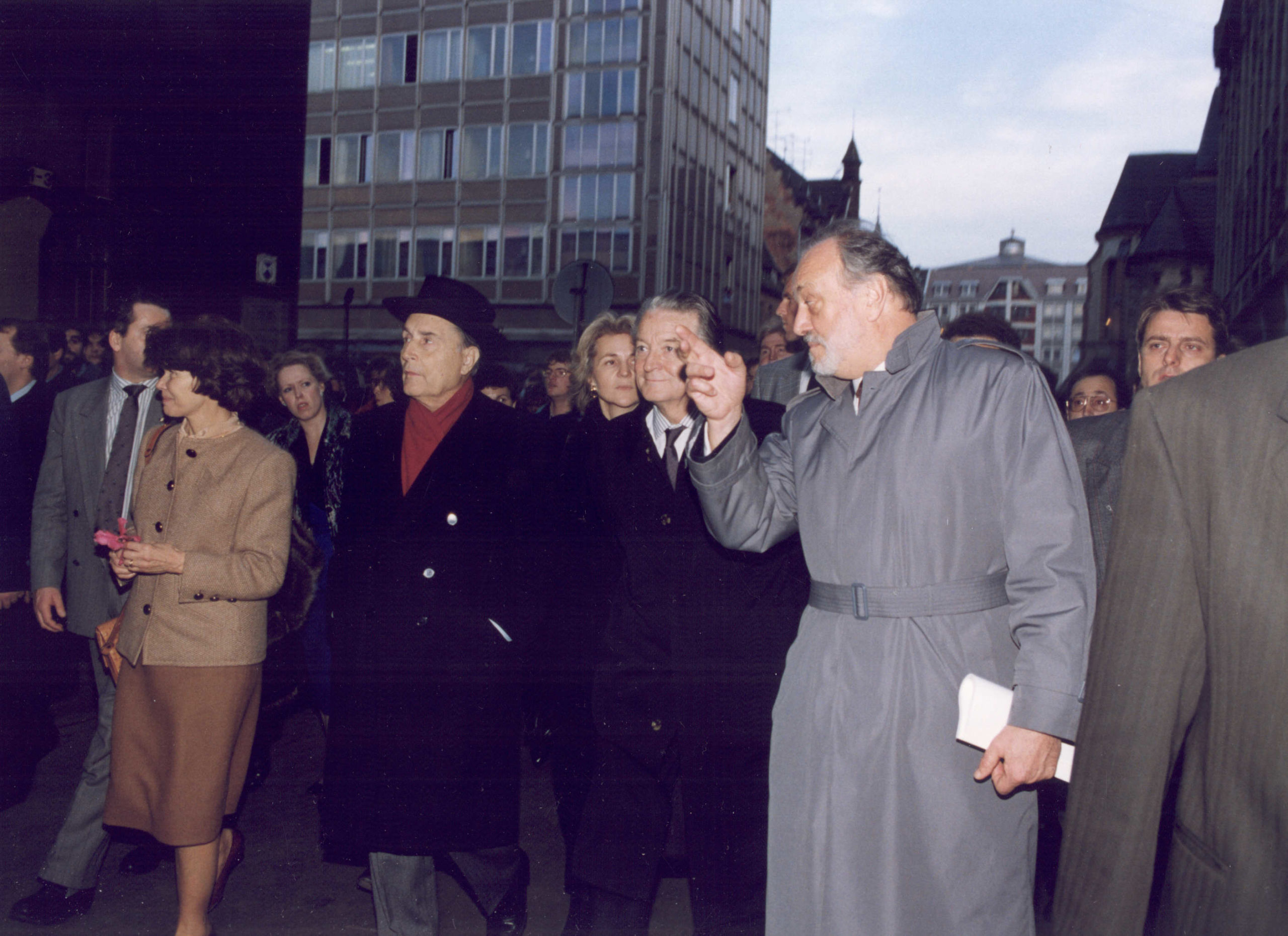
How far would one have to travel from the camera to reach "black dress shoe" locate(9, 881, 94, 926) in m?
4.15

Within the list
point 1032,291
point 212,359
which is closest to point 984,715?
point 212,359

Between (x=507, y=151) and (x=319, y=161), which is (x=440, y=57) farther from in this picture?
(x=319, y=161)

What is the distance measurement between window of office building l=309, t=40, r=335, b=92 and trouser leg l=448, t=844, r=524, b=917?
2003 inches

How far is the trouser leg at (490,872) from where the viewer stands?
3969 millimetres

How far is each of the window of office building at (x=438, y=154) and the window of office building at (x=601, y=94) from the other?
540cm

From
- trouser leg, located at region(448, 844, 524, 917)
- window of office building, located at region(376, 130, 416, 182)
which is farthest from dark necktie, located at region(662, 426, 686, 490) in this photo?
window of office building, located at region(376, 130, 416, 182)

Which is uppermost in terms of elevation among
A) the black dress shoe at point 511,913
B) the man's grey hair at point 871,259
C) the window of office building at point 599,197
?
the window of office building at point 599,197

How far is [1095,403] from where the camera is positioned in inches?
196

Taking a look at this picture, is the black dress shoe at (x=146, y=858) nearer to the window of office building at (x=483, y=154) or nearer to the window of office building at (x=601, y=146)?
the window of office building at (x=601, y=146)

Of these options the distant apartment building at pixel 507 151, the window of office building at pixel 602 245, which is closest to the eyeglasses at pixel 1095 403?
the distant apartment building at pixel 507 151

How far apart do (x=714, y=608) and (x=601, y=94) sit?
4495 centimetres

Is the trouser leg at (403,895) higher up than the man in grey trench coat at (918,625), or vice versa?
the man in grey trench coat at (918,625)

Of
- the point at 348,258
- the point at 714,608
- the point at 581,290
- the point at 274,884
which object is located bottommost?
the point at 274,884

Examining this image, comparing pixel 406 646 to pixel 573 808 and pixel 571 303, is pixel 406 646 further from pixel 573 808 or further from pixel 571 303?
pixel 571 303
